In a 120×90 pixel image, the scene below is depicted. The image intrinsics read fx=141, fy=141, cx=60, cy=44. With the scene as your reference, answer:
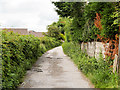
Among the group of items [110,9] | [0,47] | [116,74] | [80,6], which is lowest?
[116,74]

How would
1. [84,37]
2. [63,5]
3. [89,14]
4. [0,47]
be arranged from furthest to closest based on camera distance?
1. [63,5]
2. [84,37]
3. [89,14]
4. [0,47]

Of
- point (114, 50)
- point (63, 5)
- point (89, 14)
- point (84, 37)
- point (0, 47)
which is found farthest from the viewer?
point (63, 5)

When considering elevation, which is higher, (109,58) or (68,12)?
(68,12)

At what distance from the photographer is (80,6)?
1142cm

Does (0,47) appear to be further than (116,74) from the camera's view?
No

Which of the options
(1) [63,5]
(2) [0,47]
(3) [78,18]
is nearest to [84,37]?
(3) [78,18]

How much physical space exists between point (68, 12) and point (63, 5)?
75 cm

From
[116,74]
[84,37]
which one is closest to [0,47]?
[116,74]

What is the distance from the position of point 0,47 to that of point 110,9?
490 centimetres

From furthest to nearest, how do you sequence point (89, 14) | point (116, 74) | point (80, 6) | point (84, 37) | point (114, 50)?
point (80, 6) < point (84, 37) < point (89, 14) < point (114, 50) < point (116, 74)

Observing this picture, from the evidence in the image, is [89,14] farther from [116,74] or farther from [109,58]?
[116,74]

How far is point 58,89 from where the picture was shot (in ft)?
18.7

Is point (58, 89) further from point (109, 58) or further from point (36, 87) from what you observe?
point (109, 58)

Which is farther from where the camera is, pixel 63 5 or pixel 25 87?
pixel 63 5
